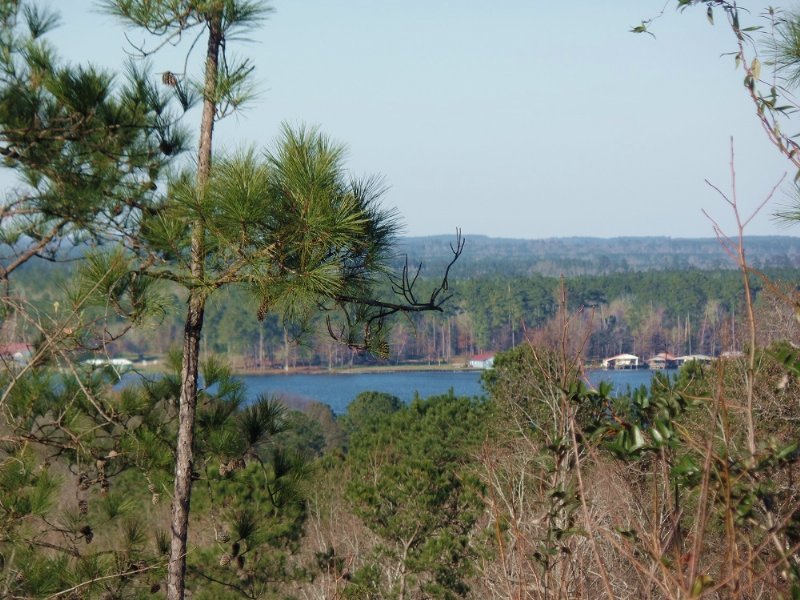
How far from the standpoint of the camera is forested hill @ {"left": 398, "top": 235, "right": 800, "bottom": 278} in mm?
106812

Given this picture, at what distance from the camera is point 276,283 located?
3121 millimetres

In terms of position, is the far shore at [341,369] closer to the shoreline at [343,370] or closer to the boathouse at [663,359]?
the shoreline at [343,370]

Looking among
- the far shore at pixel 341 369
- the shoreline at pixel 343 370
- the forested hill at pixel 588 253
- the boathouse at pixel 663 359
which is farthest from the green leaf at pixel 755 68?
the forested hill at pixel 588 253

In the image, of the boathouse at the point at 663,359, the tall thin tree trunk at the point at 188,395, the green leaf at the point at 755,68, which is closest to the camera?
the green leaf at the point at 755,68

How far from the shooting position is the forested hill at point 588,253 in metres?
107

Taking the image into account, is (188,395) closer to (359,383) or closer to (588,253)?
(359,383)

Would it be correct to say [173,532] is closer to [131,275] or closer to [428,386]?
[131,275]

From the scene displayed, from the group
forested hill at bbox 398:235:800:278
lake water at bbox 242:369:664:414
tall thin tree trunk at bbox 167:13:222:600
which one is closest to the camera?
tall thin tree trunk at bbox 167:13:222:600

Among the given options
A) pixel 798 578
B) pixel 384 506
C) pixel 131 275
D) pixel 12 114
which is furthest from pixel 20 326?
pixel 384 506

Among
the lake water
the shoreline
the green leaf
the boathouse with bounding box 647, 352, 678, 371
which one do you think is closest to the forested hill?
the shoreline

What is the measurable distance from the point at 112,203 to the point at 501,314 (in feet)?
155

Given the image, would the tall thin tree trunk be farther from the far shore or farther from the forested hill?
the forested hill

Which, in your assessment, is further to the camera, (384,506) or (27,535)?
(384,506)

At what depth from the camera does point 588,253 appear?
15638 centimetres
